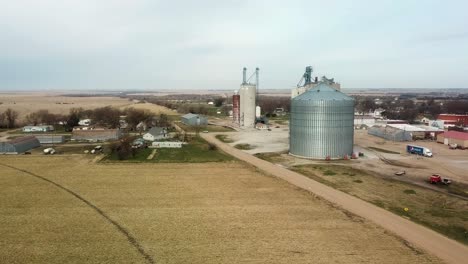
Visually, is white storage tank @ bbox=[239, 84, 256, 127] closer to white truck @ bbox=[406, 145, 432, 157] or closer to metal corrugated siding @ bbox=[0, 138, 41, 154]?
white truck @ bbox=[406, 145, 432, 157]

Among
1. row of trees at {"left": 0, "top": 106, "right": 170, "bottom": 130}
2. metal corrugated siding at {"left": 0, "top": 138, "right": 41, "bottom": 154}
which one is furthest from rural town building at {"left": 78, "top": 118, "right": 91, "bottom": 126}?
metal corrugated siding at {"left": 0, "top": 138, "right": 41, "bottom": 154}

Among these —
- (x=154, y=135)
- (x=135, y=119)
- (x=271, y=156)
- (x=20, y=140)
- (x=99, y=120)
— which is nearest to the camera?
(x=271, y=156)

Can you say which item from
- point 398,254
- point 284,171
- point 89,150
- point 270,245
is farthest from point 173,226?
point 89,150

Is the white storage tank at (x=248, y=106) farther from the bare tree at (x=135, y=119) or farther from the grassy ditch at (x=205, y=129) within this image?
the bare tree at (x=135, y=119)

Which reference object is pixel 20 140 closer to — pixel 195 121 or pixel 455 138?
pixel 195 121

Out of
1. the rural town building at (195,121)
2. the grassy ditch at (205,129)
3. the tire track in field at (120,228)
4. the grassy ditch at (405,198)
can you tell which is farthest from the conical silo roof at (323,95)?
the rural town building at (195,121)

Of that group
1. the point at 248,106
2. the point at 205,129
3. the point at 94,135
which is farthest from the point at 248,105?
the point at 94,135
